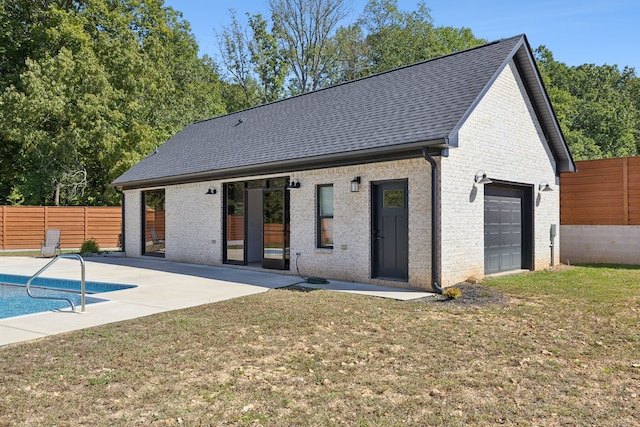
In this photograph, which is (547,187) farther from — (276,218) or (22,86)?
(22,86)

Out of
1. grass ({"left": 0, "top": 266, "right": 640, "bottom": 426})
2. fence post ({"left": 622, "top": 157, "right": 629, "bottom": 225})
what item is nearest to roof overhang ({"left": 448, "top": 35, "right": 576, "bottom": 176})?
fence post ({"left": 622, "top": 157, "right": 629, "bottom": 225})

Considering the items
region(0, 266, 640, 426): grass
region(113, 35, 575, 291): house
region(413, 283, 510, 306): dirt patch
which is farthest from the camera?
region(113, 35, 575, 291): house

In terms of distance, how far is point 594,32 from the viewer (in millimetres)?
16859

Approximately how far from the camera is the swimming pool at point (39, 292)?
29.1ft

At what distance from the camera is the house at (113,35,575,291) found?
9875 millimetres

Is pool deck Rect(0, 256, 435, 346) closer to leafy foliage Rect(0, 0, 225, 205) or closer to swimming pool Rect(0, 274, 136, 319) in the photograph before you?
swimming pool Rect(0, 274, 136, 319)

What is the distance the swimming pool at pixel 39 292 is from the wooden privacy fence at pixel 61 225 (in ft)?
37.3

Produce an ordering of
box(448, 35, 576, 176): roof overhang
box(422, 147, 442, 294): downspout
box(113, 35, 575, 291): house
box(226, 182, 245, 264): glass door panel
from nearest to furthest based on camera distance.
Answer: box(422, 147, 442, 294): downspout
box(113, 35, 575, 291): house
box(448, 35, 576, 176): roof overhang
box(226, 182, 245, 264): glass door panel

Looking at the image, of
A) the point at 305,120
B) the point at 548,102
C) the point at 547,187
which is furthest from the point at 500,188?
the point at 305,120

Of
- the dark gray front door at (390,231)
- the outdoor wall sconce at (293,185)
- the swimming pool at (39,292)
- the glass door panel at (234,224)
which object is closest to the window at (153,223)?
the glass door panel at (234,224)

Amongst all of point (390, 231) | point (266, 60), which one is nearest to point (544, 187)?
point (390, 231)

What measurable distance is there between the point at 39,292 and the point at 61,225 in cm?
1407

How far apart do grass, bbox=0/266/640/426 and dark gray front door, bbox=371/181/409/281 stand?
94.0 inches

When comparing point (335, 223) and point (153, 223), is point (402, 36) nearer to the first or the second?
point (153, 223)
